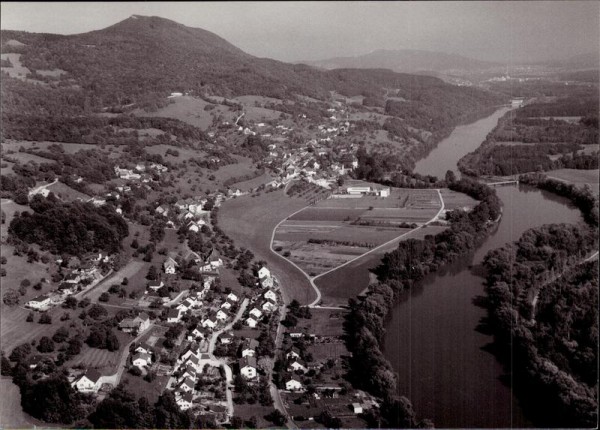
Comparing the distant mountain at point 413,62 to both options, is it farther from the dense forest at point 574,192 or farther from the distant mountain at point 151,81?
the dense forest at point 574,192

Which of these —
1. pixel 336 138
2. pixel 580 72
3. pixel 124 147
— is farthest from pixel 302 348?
pixel 580 72

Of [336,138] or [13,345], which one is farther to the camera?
[336,138]

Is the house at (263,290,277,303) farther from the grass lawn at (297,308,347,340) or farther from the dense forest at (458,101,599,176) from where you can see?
the dense forest at (458,101,599,176)

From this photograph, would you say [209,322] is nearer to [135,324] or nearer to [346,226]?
[135,324]

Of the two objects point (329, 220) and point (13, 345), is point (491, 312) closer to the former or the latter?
point (329, 220)

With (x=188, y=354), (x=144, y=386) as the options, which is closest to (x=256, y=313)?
(x=188, y=354)

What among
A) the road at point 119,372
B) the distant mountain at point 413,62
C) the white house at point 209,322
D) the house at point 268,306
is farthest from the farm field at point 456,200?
the distant mountain at point 413,62

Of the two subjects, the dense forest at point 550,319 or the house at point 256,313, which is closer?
the dense forest at point 550,319
